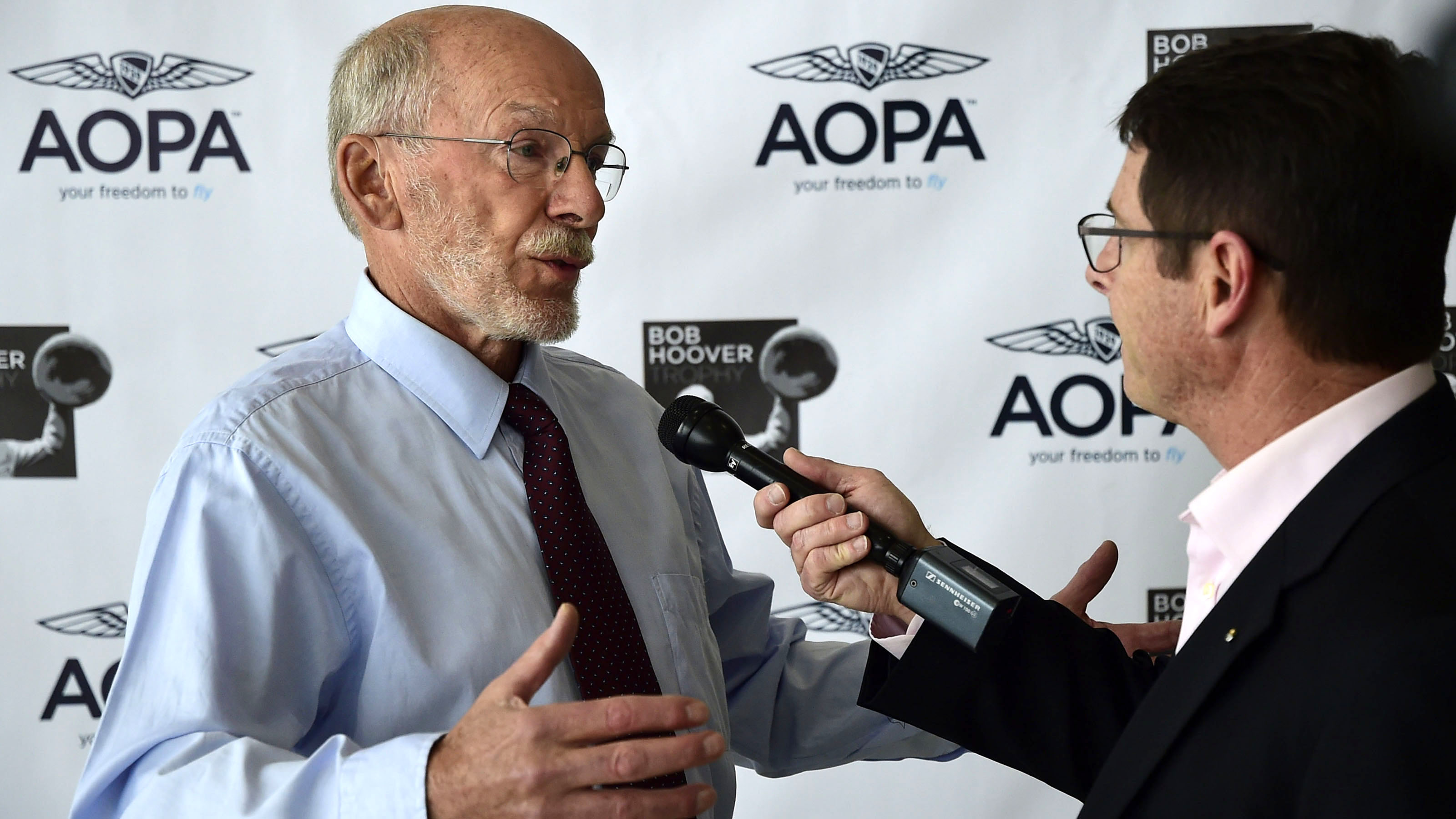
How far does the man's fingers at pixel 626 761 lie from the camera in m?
0.90

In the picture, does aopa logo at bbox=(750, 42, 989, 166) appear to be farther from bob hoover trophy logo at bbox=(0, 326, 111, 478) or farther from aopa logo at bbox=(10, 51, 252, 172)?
bob hoover trophy logo at bbox=(0, 326, 111, 478)

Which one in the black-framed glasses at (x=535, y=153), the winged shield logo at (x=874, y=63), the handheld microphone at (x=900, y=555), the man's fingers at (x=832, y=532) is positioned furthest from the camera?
the winged shield logo at (x=874, y=63)

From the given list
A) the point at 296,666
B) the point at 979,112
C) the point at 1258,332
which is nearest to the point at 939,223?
the point at 979,112

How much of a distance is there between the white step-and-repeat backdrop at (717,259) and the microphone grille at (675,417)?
1.10m

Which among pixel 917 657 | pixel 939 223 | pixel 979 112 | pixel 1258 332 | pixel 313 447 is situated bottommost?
pixel 917 657

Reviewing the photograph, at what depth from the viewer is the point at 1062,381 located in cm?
241

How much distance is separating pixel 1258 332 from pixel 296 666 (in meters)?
1.00

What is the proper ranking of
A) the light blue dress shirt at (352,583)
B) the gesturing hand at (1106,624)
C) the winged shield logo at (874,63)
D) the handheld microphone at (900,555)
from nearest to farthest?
the light blue dress shirt at (352,583)
the handheld microphone at (900,555)
the gesturing hand at (1106,624)
the winged shield logo at (874,63)

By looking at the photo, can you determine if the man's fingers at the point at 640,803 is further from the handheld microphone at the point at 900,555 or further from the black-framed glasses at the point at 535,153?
the black-framed glasses at the point at 535,153

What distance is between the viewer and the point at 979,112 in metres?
2.38

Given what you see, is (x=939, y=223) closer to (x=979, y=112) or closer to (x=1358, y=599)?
(x=979, y=112)

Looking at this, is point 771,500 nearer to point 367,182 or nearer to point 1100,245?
point 1100,245

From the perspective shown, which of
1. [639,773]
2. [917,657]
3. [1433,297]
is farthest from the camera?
[917,657]

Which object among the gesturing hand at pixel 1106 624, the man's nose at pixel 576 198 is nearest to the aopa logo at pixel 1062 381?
the gesturing hand at pixel 1106 624
